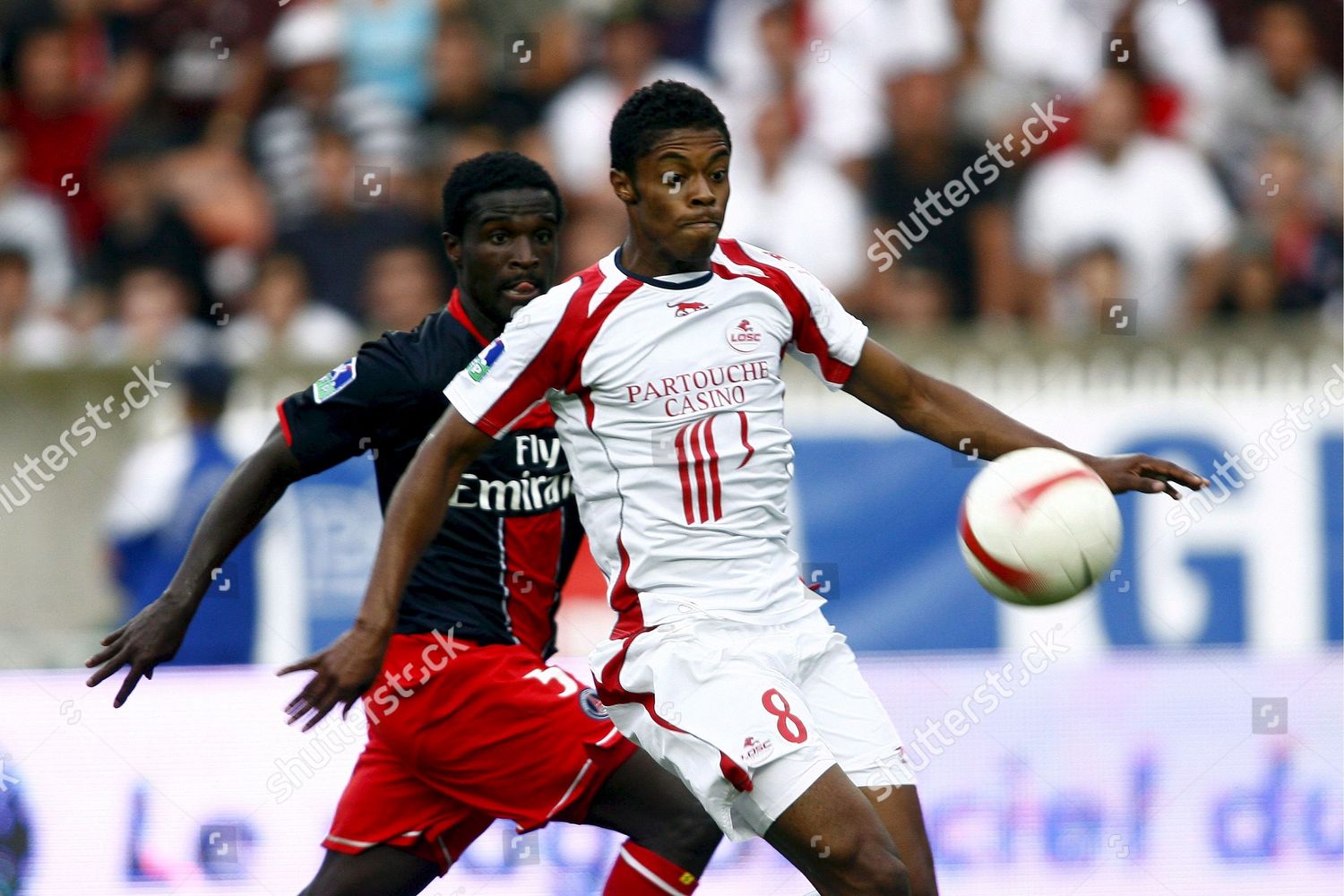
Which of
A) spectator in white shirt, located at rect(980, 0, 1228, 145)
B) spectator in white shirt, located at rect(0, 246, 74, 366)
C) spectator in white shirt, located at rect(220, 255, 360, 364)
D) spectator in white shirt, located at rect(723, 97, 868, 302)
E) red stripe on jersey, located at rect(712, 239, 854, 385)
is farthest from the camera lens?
spectator in white shirt, located at rect(980, 0, 1228, 145)

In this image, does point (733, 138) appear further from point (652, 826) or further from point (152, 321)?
point (652, 826)

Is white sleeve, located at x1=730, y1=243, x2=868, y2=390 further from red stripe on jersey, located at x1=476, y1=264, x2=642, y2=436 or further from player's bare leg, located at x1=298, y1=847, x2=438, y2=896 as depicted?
player's bare leg, located at x1=298, y1=847, x2=438, y2=896

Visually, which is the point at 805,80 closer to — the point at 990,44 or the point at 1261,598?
the point at 990,44

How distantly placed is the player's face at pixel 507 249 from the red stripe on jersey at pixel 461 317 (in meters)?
0.04

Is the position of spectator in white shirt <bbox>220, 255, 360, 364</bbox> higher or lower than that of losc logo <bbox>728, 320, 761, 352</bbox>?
higher

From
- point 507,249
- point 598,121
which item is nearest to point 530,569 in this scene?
point 507,249

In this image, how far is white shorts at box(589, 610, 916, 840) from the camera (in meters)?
3.97

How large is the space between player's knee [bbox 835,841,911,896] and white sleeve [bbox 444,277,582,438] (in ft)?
4.03

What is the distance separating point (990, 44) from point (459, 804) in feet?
19.5

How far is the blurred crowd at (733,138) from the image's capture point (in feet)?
28.9

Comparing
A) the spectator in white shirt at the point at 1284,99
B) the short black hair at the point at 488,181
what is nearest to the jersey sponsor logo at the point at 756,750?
the short black hair at the point at 488,181

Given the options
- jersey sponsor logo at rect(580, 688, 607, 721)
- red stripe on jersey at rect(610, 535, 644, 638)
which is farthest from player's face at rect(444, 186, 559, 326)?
jersey sponsor logo at rect(580, 688, 607, 721)

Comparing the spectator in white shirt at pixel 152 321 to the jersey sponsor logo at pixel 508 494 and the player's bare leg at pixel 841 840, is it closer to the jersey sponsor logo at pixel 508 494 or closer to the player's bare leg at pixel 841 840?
the jersey sponsor logo at pixel 508 494

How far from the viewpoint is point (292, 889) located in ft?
20.2
